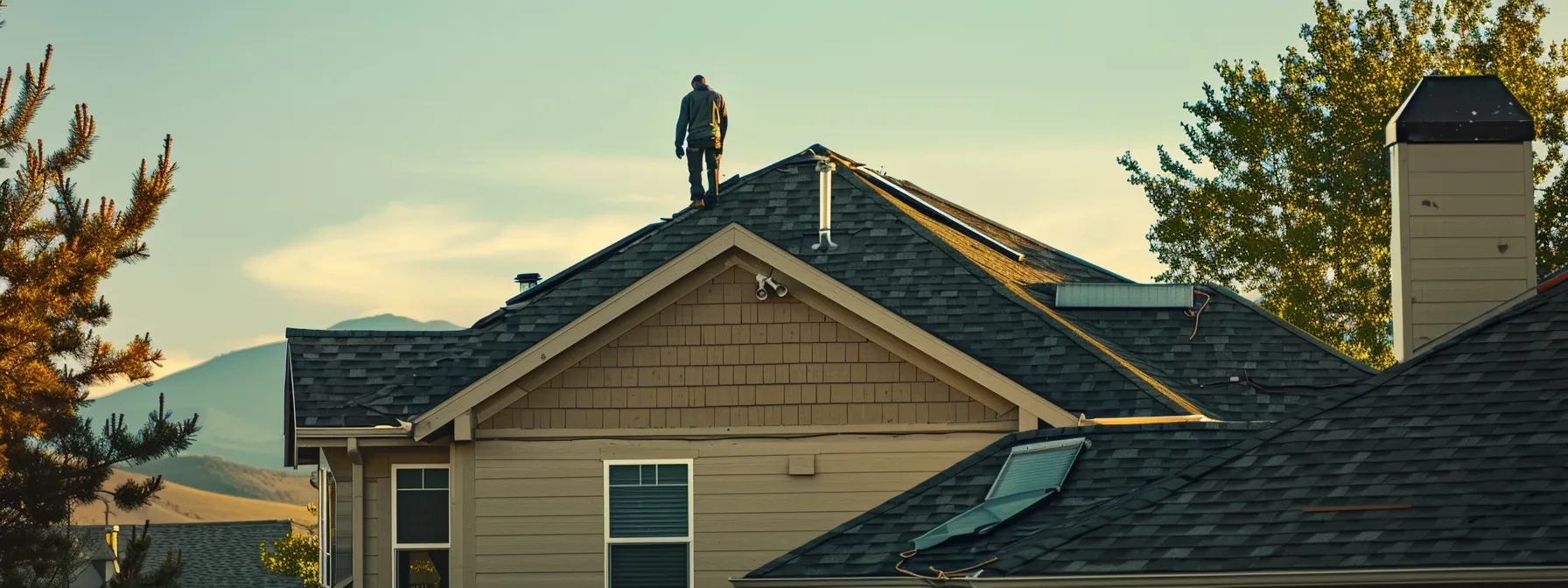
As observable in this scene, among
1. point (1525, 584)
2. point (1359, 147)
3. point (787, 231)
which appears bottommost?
point (1525, 584)

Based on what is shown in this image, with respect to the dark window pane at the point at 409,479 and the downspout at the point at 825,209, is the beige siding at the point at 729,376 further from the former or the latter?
the downspout at the point at 825,209

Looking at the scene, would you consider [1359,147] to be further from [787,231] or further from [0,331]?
[0,331]

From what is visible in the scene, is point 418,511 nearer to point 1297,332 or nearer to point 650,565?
point 650,565

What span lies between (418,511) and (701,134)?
5360mm

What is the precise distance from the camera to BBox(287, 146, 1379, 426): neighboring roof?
16.9 m

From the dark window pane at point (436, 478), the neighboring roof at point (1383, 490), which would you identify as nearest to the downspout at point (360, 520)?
the dark window pane at point (436, 478)

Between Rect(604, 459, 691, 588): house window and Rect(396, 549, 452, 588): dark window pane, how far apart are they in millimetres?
1593

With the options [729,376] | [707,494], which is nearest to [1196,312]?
[729,376]

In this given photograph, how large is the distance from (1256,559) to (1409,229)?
17.1ft

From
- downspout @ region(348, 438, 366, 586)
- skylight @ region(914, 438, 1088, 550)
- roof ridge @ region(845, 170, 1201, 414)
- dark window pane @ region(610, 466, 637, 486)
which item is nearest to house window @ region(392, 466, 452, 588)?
downspout @ region(348, 438, 366, 586)

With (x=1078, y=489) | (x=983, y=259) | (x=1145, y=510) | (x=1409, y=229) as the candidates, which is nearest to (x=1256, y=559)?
(x=1145, y=510)

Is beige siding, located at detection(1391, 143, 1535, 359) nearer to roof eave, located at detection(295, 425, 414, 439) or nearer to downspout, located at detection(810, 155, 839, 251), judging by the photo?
downspout, located at detection(810, 155, 839, 251)

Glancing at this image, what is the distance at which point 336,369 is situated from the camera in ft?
58.5

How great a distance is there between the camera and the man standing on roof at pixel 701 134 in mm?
19844
